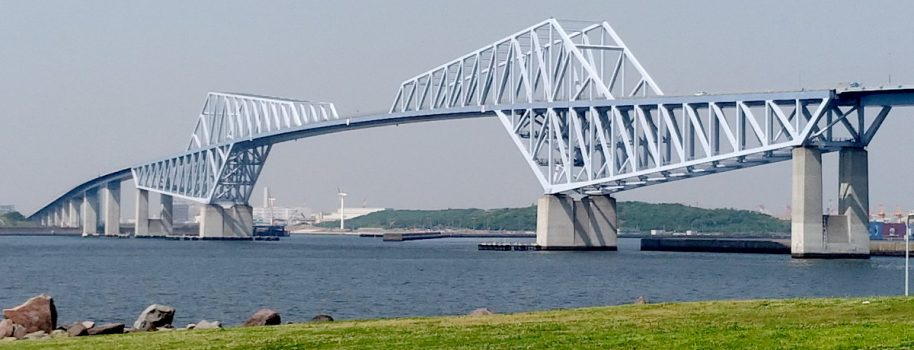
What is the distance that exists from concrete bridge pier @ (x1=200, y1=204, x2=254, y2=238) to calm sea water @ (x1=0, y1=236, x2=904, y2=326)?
74.1 metres

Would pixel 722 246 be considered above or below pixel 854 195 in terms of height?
below

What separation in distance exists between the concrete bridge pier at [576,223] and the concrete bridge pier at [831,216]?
2405cm

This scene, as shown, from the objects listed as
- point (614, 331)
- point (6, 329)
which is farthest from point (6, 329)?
point (614, 331)

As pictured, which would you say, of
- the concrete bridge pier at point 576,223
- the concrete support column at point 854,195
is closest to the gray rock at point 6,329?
the concrete support column at point 854,195

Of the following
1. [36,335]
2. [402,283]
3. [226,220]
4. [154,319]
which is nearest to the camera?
[36,335]

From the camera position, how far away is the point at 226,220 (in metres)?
172

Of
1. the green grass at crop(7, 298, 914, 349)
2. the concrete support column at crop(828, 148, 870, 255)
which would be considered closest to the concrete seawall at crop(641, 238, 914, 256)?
the concrete support column at crop(828, 148, 870, 255)

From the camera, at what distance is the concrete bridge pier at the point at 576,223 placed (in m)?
107

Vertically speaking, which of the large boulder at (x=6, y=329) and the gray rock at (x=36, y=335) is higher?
the large boulder at (x=6, y=329)

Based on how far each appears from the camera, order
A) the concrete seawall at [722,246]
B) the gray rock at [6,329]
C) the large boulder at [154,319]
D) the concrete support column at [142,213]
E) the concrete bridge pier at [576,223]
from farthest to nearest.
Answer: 1. the concrete support column at [142,213]
2. the concrete seawall at [722,246]
3. the concrete bridge pier at [576,223]
4. the large boulder at [154,319]
5. the gray rock at [6,329]

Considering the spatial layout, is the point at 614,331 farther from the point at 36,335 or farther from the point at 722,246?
the point at 722,246

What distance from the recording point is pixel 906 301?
27375 millimetres

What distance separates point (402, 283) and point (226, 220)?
109793 millimetres

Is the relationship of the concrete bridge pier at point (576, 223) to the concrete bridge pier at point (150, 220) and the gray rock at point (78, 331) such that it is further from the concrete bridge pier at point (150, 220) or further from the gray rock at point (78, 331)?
the concrete bridge pier at point (150, 220)
